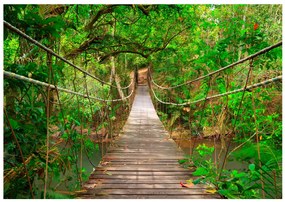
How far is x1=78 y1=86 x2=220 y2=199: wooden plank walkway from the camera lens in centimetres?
172

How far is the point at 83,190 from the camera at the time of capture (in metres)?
A: 1.74

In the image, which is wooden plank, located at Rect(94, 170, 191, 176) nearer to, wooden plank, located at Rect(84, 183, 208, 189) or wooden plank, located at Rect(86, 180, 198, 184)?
wooden plank, located at Rect(86, 180, 198, 184)

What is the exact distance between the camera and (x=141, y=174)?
6.98ft

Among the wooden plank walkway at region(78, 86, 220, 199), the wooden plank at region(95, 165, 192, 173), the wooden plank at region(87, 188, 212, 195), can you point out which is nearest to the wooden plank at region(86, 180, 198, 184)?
the wooden plank walkway at region(78, 86, 220, 199)

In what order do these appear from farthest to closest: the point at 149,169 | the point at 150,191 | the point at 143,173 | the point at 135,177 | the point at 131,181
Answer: the point at 149,169 → the point at 143,173 → the point at 135,177 → the point at 131,181 → the point at 150,191

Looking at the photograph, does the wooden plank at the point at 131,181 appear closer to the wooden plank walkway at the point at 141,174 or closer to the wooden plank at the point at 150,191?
the wooden plank walkway at the point at 141,174

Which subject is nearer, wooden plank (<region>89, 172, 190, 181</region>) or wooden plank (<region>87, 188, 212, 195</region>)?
wooden plank (<region>87, 188, 212, 195</region>)

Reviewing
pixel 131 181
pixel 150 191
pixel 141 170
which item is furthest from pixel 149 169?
pixel 150 191

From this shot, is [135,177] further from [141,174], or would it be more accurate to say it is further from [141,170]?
[141,170]

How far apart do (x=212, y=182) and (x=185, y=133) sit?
8189 mm

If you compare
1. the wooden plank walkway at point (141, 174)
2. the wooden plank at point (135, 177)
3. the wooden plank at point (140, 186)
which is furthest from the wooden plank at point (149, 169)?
the wooden plank at point (140, 186)

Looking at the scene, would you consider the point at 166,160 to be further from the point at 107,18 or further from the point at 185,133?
the point at 185,133

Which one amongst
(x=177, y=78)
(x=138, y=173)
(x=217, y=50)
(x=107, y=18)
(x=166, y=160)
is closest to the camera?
(x=138, y=173)

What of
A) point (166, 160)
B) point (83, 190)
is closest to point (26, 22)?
point (83, 190)
